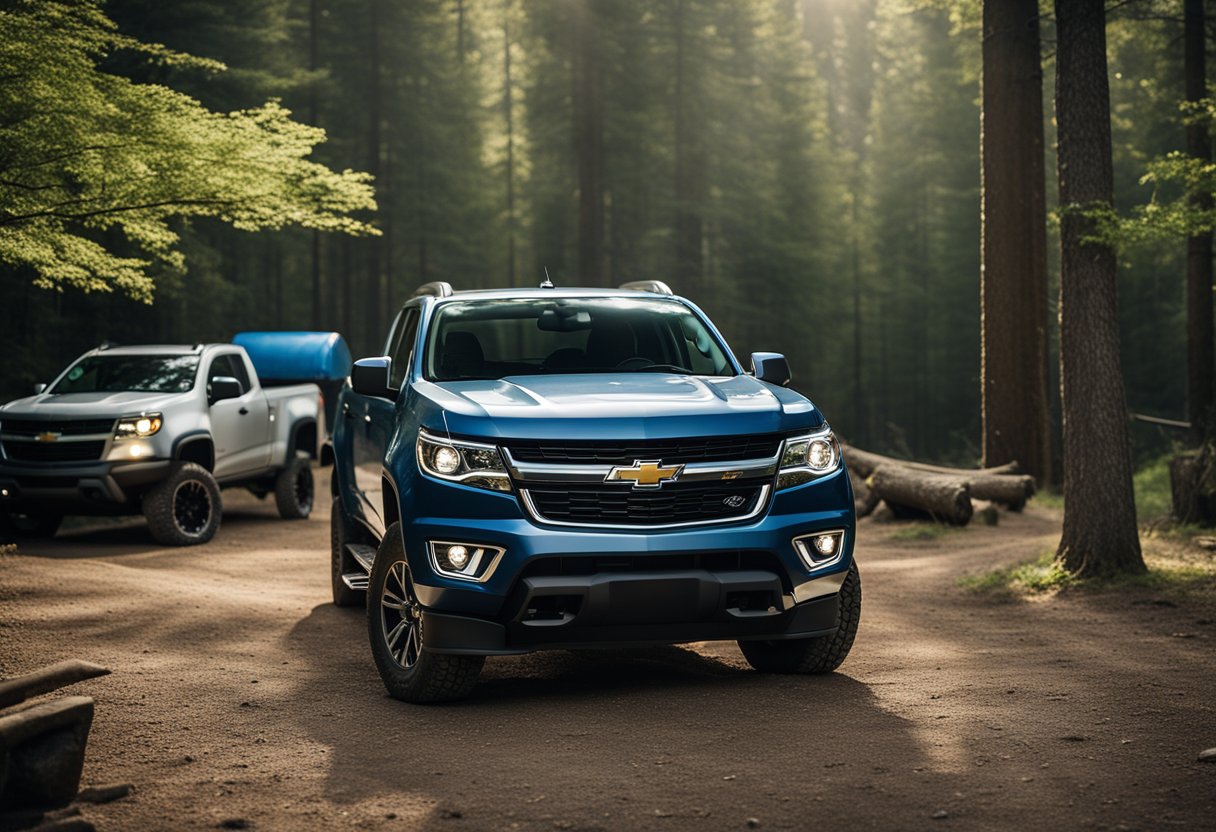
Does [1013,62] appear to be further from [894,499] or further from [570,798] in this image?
[570,798]

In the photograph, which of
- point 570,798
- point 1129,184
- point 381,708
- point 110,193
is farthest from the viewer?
point 1129,184

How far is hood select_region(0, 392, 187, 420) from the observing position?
14359 millimetres

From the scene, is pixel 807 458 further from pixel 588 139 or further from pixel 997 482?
pixel 588 139

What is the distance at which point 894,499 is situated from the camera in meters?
17.8

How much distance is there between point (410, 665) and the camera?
6.93m

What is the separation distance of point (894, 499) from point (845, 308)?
39.6m

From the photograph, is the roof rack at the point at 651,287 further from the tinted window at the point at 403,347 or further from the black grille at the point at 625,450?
the black grille at the point at 625,450

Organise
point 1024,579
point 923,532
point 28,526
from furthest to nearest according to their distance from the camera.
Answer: point 923,532
point 28,526
point 1024,579

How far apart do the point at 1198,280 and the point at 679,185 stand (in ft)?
84.9

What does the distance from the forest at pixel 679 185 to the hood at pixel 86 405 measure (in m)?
12.9

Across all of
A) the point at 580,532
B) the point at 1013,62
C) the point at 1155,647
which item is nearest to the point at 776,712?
the point at 580,532

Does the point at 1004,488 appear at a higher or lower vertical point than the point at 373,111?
lower

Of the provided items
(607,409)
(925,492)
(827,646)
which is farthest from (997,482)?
(607,409)

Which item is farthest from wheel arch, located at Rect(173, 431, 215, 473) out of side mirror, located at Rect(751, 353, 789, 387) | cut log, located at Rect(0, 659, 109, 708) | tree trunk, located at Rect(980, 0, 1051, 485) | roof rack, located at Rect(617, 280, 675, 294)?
tree trunk, located at Rect(980, 0, 1051, 485)
